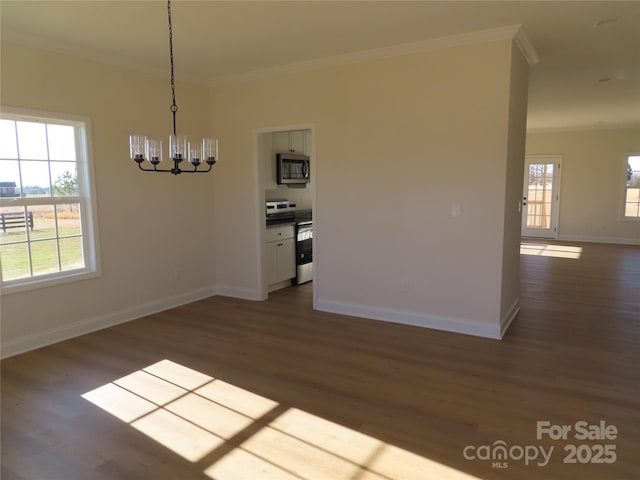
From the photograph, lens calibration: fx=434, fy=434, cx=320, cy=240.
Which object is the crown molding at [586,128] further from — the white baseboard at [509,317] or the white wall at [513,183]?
the white baseboard at [509,317]

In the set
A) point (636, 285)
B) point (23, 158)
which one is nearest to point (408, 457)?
point (23, 158)

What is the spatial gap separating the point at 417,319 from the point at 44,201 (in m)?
3.73

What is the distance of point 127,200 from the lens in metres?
4.61

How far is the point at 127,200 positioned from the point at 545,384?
13.9 ft

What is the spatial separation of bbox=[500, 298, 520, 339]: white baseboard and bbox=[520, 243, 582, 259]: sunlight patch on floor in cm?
401

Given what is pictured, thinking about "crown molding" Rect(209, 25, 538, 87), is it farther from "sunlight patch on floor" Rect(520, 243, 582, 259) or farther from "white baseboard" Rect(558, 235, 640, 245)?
"white baseboard" Rect(558, 235, 640, 245)

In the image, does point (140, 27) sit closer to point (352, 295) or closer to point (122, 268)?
point (122, 268)

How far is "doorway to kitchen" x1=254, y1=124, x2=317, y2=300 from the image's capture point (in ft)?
17.5

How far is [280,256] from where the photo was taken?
19.4 feet

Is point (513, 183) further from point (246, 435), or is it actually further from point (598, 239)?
point (598, 239)

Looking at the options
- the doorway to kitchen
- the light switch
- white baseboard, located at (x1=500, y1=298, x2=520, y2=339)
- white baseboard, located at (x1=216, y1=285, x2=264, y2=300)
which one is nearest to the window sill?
white baseboard, located at (x1=216, y1=285, x2=264, y2=300)

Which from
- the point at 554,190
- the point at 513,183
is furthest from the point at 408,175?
the point at 554,190

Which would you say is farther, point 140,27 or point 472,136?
point 472,136

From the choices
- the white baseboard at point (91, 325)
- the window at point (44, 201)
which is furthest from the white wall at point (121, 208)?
the window at point (44, 201)
